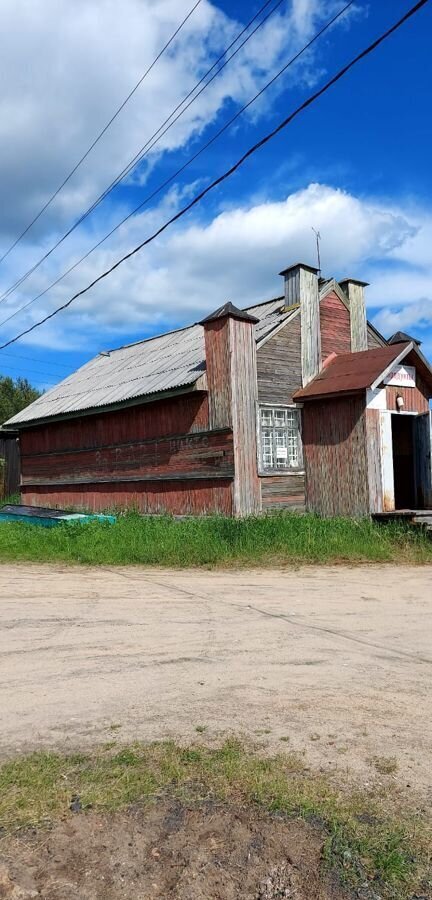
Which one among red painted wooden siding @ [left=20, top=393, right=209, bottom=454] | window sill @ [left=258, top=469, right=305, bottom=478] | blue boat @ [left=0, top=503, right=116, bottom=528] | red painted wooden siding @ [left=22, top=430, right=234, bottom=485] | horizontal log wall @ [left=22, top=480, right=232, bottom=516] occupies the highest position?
red painted wooden siding @ [left=20, top=393, right=209, bottom=454]

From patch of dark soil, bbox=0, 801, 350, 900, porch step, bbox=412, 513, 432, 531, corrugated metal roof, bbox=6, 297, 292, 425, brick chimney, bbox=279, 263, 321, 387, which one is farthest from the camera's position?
corrugated metal roof, bbox=6, 297, 292, 425

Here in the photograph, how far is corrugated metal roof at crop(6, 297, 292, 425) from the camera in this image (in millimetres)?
16578

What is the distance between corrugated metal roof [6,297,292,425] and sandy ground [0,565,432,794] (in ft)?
25.5

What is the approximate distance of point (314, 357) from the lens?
54.1 ft

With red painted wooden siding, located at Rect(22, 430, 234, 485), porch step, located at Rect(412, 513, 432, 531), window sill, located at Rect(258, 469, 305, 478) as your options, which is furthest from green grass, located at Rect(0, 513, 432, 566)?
red painted wooden siding, located at Rect(22, 430, 234, 485)

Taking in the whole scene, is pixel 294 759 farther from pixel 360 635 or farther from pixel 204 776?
pixel 360 635

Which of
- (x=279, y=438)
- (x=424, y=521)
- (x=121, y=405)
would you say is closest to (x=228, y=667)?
(x=424, y=521)

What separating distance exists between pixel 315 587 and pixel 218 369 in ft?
22.5

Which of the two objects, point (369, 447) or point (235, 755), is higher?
point (369, 447)

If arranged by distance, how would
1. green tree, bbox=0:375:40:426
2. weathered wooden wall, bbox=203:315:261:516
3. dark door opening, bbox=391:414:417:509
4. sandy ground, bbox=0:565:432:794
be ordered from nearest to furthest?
1. sandy ground, bbox=0:565:432:794
2. weathered wooden wall, bbox=203:315:261:516
3. dark door opening, bbox=391:414:417:509
4. green tree, bbox=0:375:40:426

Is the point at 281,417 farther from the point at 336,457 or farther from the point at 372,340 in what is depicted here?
the point at 372,340

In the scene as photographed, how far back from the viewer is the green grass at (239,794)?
2766mm

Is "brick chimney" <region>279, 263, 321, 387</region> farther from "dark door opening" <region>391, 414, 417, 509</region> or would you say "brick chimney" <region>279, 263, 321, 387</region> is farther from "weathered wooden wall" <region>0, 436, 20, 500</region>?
"weathered wooden wall" <region>0, 436, 20, 500</region>

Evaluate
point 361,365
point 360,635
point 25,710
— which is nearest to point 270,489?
point 361,365
